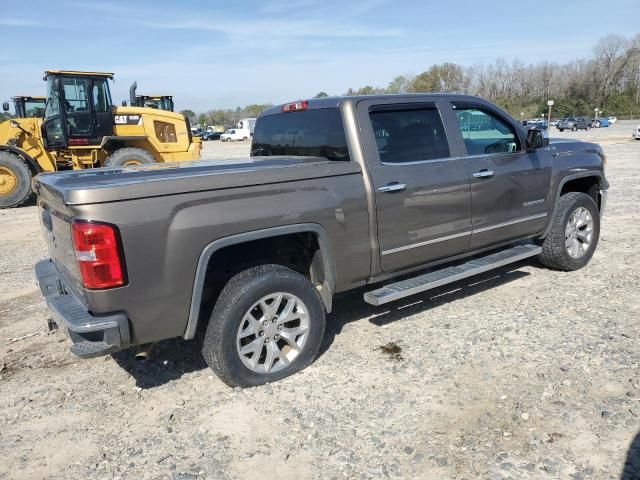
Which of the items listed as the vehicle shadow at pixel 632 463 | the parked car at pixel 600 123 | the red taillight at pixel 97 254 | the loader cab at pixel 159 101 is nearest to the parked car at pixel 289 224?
the red taillight at pixel 97 254

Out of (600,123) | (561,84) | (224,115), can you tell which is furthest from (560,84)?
(224,115)

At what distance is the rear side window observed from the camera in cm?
397

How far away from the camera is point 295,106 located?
4.45 m

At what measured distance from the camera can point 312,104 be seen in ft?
Answer: 14.0

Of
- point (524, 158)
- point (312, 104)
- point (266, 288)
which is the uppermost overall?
point (312, 104)

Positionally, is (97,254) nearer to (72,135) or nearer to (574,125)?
(72,135)

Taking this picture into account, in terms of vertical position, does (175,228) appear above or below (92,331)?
above

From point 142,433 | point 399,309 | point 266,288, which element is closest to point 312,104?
point 266,288

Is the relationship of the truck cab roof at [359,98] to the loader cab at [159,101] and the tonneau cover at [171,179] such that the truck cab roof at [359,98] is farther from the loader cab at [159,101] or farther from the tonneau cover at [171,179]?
the loader cab at [159,101]

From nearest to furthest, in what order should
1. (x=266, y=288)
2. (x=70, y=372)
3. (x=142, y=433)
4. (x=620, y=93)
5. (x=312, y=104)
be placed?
(x=142, y=433) → (x=266, y=288) → (x=70, y=372) → (x=312, y=104) → (x=620, y=93)

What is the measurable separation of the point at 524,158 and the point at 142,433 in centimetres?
407

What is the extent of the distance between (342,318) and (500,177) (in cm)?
195

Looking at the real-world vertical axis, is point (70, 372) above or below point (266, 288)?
below

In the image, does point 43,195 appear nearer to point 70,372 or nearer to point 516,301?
point 70,372
